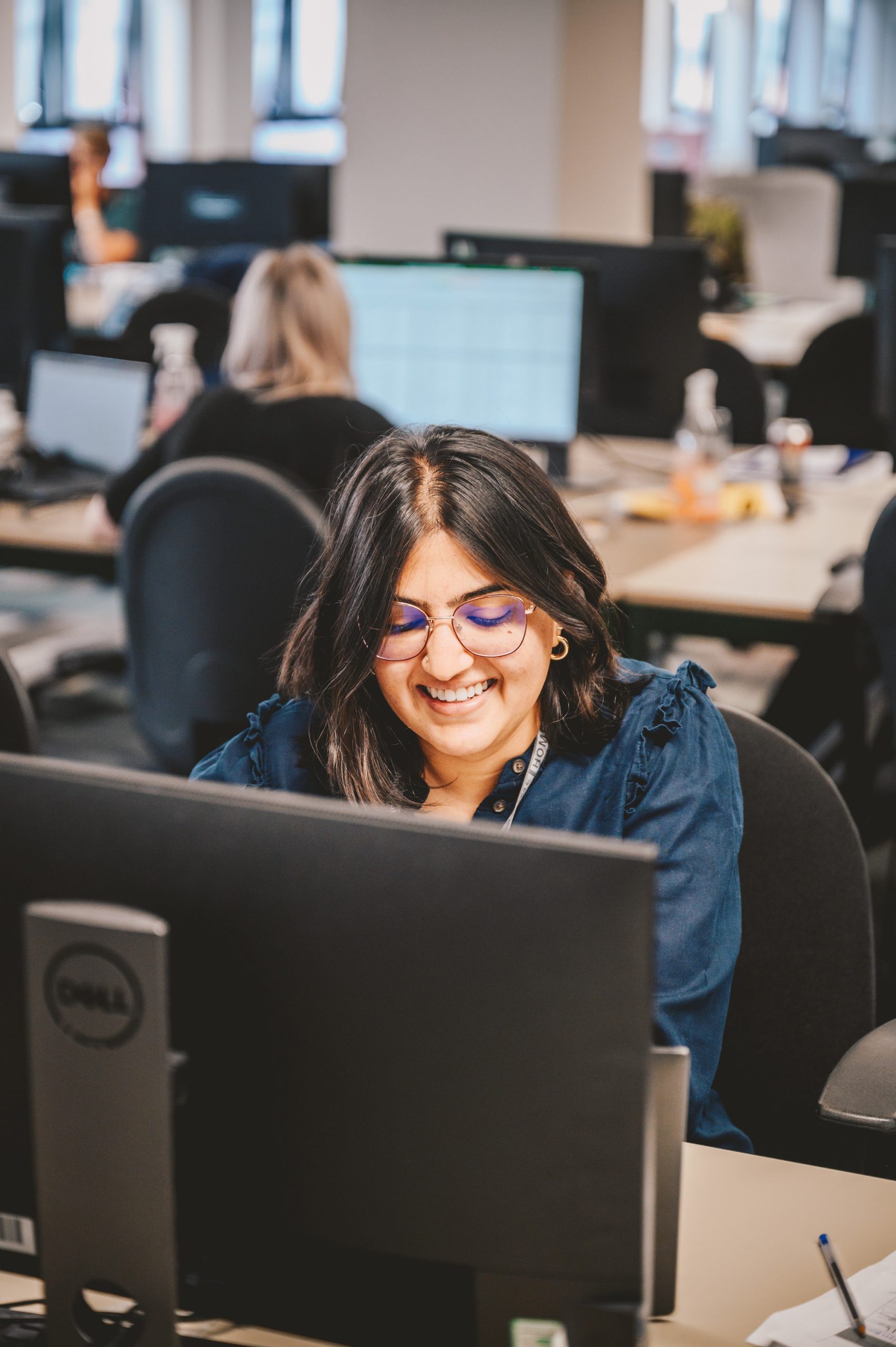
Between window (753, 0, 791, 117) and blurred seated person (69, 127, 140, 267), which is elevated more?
window (753, 0, 791, 117)

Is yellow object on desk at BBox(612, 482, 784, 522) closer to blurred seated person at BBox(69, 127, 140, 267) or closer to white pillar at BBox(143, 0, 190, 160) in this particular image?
blurred seated person at BBox(69, 127, 140, 267)

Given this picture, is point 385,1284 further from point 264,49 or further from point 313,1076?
point 264,49

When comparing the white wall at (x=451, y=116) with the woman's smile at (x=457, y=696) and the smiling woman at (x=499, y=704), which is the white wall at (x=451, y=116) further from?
the woman's smile at (x=457, y=696)

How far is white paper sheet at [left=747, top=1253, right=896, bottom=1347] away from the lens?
884mm

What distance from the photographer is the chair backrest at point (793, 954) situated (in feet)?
4.23

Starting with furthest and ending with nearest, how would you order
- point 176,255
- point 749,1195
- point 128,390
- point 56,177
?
point 176,255
point 56,177
point 128,390
point 749,1195

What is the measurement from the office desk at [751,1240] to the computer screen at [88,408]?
246cm

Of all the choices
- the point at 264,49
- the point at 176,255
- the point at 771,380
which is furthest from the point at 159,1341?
the point at 264,49

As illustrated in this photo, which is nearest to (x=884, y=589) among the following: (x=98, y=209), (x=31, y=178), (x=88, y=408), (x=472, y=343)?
(x=472, y=343)

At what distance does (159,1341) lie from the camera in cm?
78

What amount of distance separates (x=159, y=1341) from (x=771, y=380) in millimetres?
4888

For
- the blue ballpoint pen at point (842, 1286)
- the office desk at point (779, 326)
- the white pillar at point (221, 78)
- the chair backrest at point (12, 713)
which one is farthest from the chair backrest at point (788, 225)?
the blue ballpoint pen at point (842, 1286)

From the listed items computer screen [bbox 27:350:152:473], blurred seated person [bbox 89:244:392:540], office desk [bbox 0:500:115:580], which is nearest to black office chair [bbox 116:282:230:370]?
computer screen [bbox 27:350:152:473]

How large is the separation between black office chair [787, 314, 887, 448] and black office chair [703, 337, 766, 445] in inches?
11.3
